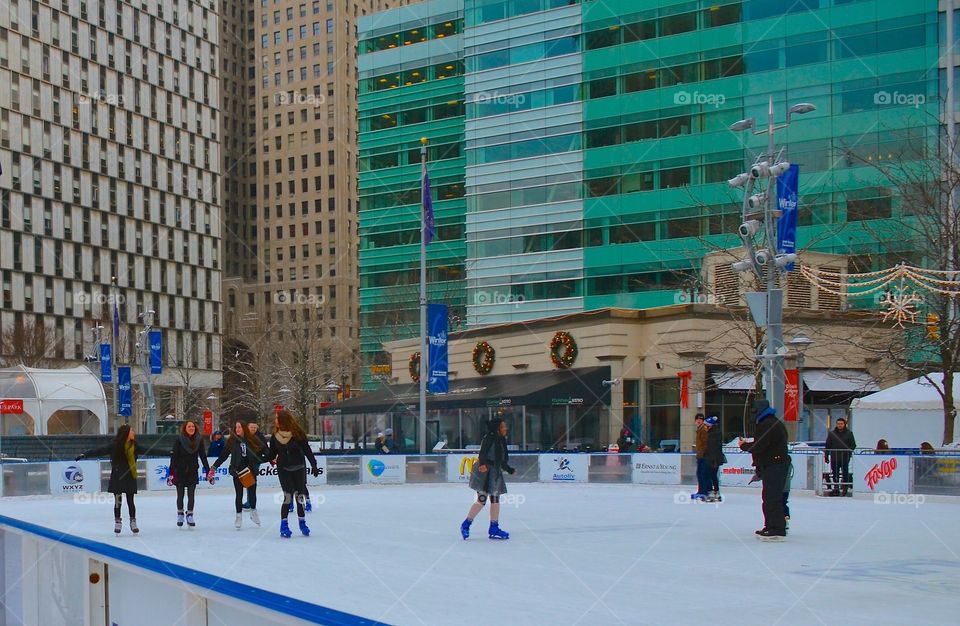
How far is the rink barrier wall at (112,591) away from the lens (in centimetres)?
496

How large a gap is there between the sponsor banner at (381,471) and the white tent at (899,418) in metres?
13.8

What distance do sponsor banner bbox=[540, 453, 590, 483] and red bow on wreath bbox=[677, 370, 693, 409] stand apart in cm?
1342

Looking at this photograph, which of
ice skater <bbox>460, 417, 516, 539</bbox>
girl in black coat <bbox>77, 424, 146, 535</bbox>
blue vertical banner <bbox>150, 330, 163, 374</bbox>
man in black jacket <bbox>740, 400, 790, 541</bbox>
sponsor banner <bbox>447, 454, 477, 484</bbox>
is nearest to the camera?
ice skater <bbox>460, 417, 516, 539</bbox>

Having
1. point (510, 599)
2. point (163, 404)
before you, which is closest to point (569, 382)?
point (510, 599)

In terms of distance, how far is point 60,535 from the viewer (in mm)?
7656

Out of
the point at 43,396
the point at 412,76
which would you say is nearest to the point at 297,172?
the point at 412,76

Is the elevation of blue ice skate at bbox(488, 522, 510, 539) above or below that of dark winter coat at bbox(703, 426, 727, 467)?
below

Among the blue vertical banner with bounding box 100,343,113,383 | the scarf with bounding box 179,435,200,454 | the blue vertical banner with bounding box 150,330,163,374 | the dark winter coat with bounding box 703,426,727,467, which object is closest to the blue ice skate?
the scarf with bounding box 179,435,200,454

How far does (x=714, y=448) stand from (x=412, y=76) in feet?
214

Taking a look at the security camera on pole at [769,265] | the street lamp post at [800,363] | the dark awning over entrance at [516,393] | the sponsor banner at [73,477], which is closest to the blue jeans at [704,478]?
the security camera on pole at [769,265]

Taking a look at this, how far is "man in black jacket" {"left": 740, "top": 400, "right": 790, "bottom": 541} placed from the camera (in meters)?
15.4

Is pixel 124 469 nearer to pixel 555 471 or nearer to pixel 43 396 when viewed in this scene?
pixel 555 471

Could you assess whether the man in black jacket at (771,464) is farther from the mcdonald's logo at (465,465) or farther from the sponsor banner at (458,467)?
the sponsor banner at (458,467)

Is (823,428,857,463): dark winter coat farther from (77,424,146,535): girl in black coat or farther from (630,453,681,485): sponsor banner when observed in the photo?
(77,424,146,535): girl in black coat
